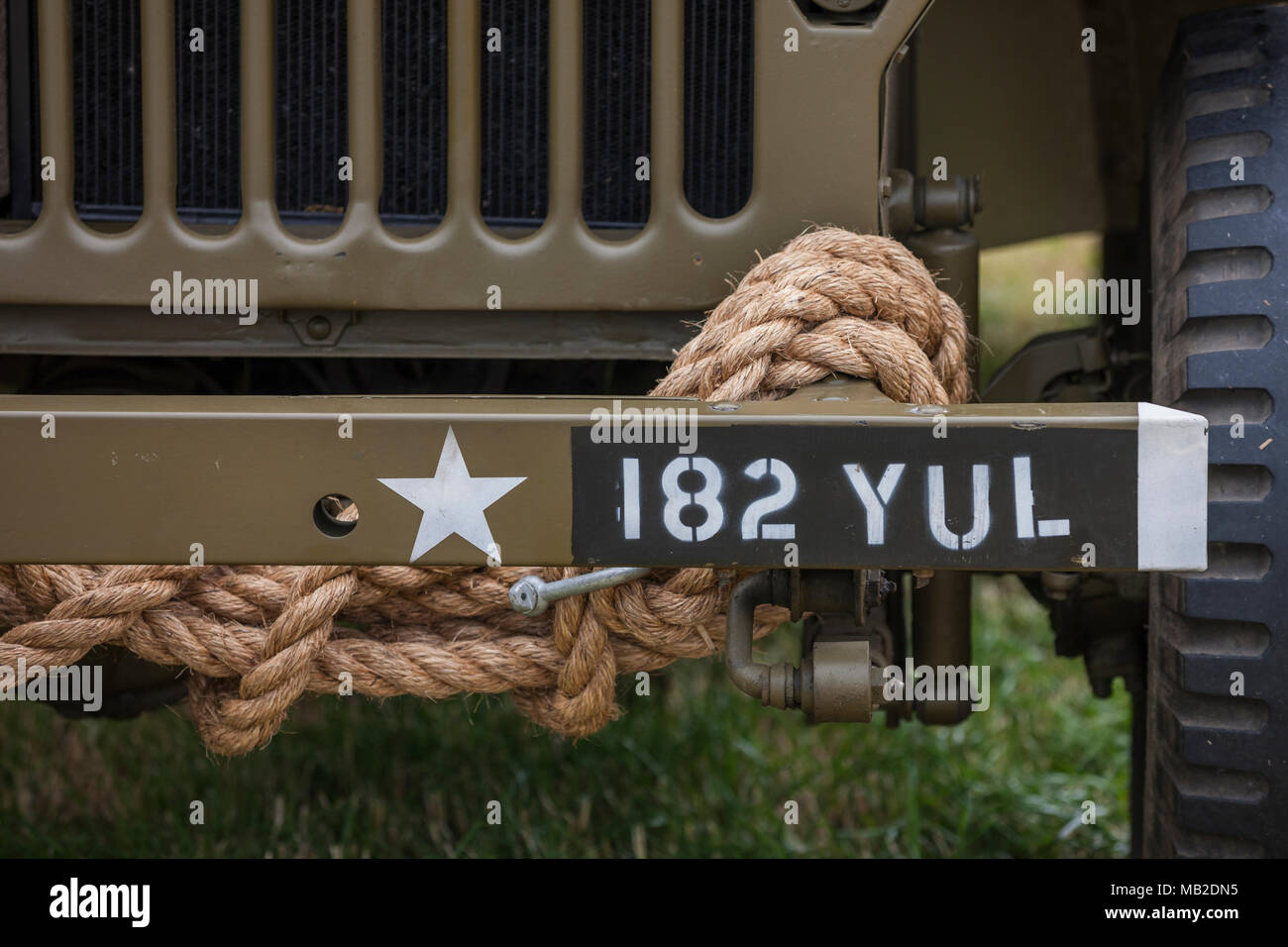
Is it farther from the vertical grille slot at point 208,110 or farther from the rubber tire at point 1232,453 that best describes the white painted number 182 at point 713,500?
the vertical grille slot at point 208,110

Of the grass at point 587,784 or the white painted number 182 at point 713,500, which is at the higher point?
the white painted number 182 at point 713,500

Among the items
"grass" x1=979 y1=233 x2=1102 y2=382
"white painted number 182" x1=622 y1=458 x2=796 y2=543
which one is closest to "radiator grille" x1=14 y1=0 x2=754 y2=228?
"white painted number 182" x1=622 y1=458 x2=796 y2=543

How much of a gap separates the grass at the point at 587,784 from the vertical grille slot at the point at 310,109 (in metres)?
1.10

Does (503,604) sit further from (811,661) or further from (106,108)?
(106,108)

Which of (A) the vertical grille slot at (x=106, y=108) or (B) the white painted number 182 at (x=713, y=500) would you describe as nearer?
(B) the white painted number 182 at (x=713, y=500)

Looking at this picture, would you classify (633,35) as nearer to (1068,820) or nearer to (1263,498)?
(1263,498)

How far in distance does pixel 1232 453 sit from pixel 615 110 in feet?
2.85

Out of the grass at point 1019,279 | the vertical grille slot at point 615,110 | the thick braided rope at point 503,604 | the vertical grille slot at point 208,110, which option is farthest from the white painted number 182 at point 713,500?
the grass at point 1019,279

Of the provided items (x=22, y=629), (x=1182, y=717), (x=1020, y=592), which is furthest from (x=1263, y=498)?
(x=1020, y=592)

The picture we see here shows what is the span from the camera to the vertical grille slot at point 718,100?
151cm

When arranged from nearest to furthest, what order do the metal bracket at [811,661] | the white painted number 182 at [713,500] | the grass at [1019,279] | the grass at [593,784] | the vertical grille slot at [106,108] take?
1. the white painted number 182 at [713,500]
2. the metal bracket at [811,661]
3. the vertical grille slot at [106,108]
4. the grass at [593,784]
5. the grass at [1019,279]

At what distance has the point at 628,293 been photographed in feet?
4.63

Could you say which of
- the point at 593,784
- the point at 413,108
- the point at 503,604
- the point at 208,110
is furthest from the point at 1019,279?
the point at 503,604

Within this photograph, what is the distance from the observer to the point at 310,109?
154 cm
